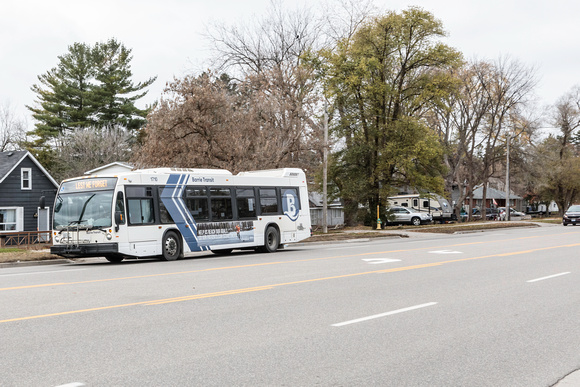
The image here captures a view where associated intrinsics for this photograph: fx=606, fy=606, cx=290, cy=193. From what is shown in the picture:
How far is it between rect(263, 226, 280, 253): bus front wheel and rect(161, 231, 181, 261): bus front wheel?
4348 millimetres

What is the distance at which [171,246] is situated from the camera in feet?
Answer: 65.1

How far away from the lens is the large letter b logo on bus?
80.5 ft

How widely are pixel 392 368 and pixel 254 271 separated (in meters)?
9.08

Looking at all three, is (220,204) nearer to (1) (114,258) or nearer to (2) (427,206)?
(1) (114,258)

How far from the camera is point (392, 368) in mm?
5809

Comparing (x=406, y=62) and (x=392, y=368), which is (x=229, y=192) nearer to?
(x=392, y=368)

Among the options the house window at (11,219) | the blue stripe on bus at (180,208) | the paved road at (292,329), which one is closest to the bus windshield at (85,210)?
the blue stripe on bus at (180,208)

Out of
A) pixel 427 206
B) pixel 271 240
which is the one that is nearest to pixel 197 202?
pixel 271 240

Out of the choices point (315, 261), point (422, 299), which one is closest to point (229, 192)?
point (315, 261)

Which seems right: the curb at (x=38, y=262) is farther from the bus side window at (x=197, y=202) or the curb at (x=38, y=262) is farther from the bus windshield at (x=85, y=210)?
the bus side window at (x=197, y=202)

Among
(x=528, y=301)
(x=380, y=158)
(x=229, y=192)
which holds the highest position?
(x=380, y=158)

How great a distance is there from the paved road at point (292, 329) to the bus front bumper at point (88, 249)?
4.00 m

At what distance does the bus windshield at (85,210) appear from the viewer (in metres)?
18.4

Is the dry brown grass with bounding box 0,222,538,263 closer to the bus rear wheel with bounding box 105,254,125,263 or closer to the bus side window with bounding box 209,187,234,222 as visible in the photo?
the bus rear wheel with bounding box 105,254,125,263
